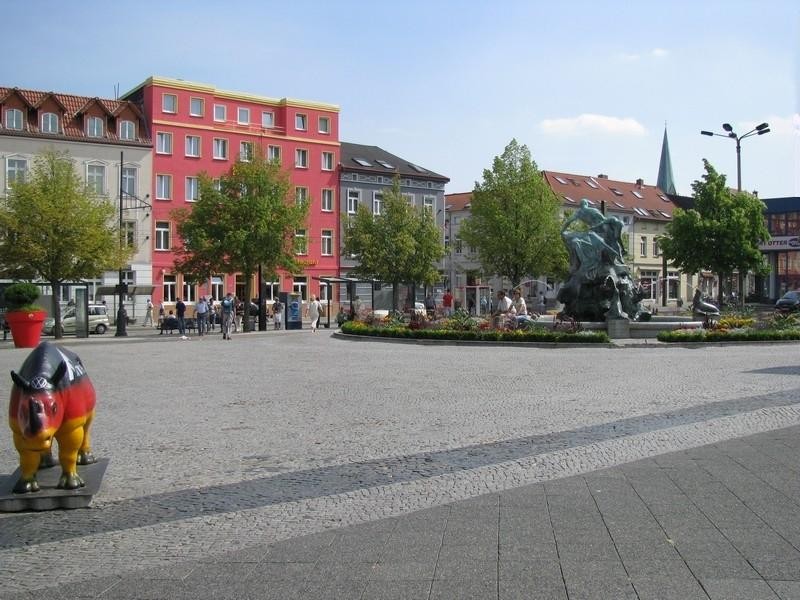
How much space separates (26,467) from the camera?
6.12 m

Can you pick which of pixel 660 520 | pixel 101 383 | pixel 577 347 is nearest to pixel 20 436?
pixel 660 520

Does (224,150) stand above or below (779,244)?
above

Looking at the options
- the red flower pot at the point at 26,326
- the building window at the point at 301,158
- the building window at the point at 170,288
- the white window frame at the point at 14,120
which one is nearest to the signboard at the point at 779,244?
the building window at the point at 301,158

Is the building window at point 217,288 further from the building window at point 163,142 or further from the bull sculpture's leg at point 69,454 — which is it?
the bull sculpture's leg at point 69,454

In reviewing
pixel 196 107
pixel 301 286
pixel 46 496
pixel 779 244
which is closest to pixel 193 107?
pixel 196 107

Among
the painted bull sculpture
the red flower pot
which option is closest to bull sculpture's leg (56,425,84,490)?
the painted bull sculpture

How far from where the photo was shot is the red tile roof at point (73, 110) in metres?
49.6

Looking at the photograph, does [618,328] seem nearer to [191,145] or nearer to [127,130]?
[191,145]

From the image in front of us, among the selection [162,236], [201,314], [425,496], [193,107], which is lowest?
[425,496]

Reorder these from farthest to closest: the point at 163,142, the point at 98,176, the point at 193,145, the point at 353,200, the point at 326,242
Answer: the point at 353,200
the point at 326,242
the point at 193,145
the point at 163,142
the point at 98,176

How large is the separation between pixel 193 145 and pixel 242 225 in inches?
852

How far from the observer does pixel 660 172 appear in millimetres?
142125

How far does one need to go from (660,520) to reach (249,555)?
9.09 ft

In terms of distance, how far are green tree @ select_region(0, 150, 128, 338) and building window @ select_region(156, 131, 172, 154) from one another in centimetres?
2013
